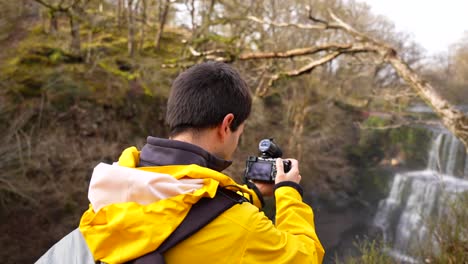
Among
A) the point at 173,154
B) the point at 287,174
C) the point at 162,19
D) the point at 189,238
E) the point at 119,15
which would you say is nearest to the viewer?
the point at 189,238

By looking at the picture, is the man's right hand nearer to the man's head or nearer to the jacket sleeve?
the jacket sleeve

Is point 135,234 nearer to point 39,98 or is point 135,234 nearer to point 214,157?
point 214,157

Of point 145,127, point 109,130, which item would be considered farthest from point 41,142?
point 145,127

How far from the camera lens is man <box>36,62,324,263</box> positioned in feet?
3.28

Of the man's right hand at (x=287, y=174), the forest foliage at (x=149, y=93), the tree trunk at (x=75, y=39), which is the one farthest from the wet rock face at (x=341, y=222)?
the man's right hand at (x=287, y=174)

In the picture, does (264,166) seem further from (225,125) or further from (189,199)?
(189,199)

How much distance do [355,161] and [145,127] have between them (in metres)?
12.3

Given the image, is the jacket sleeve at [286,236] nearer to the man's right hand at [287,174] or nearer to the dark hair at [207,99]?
the man's right hand at [287,174]

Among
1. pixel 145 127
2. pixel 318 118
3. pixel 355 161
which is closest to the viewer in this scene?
pixel 145 127

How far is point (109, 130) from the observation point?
10.7 m

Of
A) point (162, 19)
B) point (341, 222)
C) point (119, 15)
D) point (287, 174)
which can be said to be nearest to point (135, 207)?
point (287, 174)

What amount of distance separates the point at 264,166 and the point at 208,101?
0.54 meters

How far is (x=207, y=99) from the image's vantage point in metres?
1.27

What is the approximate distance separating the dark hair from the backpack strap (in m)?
0.30
